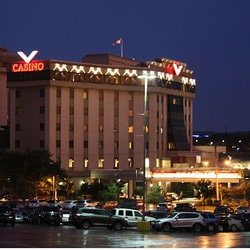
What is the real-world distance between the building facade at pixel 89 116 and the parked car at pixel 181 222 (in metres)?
71.3

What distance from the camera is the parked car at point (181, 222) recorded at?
5334cm

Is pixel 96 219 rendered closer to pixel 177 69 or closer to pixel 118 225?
pixel 118 225

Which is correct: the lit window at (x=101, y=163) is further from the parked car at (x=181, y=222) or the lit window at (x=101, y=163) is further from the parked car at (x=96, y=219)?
the parked car at (x=181, y=222)

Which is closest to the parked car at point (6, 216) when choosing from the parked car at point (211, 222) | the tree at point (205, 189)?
the parked car at point (211, 222)

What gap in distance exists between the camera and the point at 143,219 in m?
53.0

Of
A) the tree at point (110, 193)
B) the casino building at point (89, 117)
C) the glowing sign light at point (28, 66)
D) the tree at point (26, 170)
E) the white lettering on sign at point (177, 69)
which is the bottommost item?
the tree at point (110, 193)

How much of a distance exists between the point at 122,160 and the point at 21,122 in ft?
71.0

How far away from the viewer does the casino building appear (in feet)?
431

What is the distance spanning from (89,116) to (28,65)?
15.7 metres

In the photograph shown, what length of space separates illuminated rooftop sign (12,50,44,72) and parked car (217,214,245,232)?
266 ft

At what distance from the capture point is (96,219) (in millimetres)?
54500

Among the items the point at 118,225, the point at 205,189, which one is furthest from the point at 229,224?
the point at 205,189

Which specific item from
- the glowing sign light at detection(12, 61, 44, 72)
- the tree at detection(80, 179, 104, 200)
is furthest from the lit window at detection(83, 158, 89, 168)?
the glowing sign light at detection(12, 61, 44, 72)

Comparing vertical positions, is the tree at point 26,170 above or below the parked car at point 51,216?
above
